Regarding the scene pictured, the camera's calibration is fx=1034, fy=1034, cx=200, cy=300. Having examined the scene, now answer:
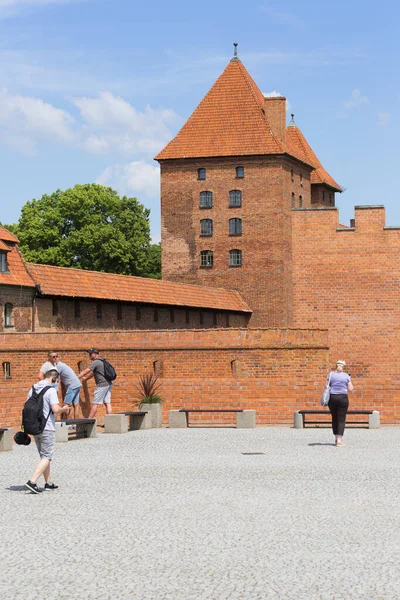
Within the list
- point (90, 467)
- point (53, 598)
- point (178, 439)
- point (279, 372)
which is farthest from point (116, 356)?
point (53, 598)

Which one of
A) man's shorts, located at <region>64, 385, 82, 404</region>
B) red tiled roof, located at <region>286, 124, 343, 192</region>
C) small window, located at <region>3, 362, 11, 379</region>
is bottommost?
man's shorts, located at <region>64, 385, 82, 404</region>

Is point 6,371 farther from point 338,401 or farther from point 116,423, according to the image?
point 338,401

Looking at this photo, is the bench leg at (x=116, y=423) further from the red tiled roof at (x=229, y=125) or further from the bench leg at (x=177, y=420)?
the red tiled roof at (x=229, y=125)

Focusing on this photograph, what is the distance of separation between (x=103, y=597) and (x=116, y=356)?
2149 centimetres

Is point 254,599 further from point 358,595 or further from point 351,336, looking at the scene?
point 351,336

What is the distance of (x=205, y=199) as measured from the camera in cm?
5638

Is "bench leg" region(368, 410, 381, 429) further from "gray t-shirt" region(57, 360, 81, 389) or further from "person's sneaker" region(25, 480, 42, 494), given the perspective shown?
"person's sneaker" region(25, 480, 42, 494)

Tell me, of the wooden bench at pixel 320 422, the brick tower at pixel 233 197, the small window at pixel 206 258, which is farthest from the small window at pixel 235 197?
the wooden bench at pixel 320 422

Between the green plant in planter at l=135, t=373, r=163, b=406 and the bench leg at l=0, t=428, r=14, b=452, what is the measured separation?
7348mm

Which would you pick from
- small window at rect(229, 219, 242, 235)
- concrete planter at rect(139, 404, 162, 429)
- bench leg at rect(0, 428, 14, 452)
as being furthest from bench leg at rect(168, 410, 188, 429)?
small window at rect(229, 219, 242, 235)

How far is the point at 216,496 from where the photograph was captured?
1179 cm

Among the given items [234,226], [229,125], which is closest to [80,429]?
[234,226]

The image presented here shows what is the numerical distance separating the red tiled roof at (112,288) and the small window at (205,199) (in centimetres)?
848

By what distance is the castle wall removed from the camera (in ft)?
165
